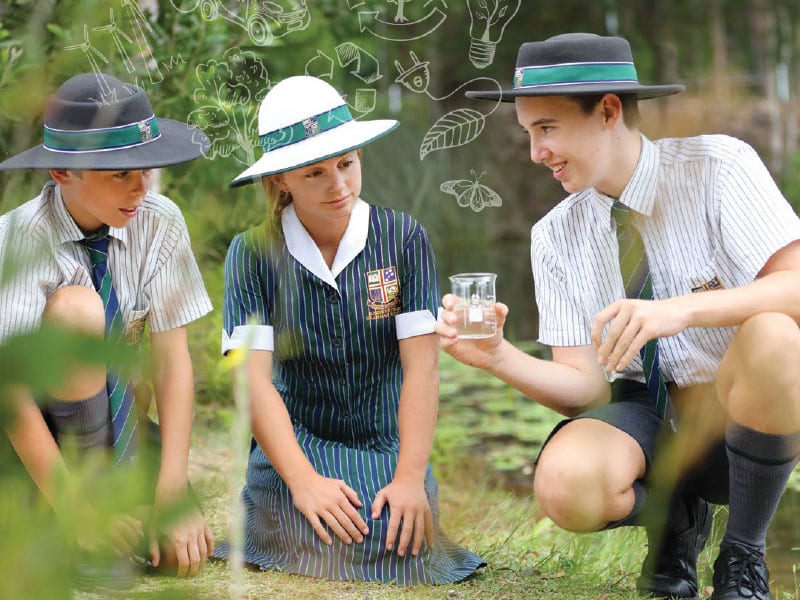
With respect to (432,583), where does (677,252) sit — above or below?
above

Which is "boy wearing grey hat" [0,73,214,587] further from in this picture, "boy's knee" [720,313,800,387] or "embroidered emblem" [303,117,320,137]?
"boy's knee" [720,313,800,387]

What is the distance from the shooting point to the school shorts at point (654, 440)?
195cm

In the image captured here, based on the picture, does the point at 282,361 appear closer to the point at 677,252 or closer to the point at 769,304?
the point at 677,252

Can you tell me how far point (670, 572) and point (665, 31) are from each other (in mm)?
14286

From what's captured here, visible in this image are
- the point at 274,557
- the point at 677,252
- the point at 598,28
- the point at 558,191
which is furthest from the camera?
the point at 598,28

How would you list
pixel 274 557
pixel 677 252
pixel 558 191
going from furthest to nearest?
pixel 558 191
pixel 274 557
pixel 677 252

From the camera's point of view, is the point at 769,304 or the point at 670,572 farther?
the point at 670,572

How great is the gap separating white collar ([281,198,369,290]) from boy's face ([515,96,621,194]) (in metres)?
0.42

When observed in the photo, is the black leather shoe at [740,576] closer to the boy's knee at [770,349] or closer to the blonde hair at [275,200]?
the boy's knee at [770,349]

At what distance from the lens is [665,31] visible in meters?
15.2

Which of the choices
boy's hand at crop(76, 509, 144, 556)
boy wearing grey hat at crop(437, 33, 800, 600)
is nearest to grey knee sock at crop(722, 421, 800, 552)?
boy wearing grey hat at crop(437, 33, 800, 600)

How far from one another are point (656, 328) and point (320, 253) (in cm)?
73

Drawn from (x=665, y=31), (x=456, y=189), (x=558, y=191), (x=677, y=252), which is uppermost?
(x=665, y=31)

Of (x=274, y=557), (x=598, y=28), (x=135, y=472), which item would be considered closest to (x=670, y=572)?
(x=274, y=557)
